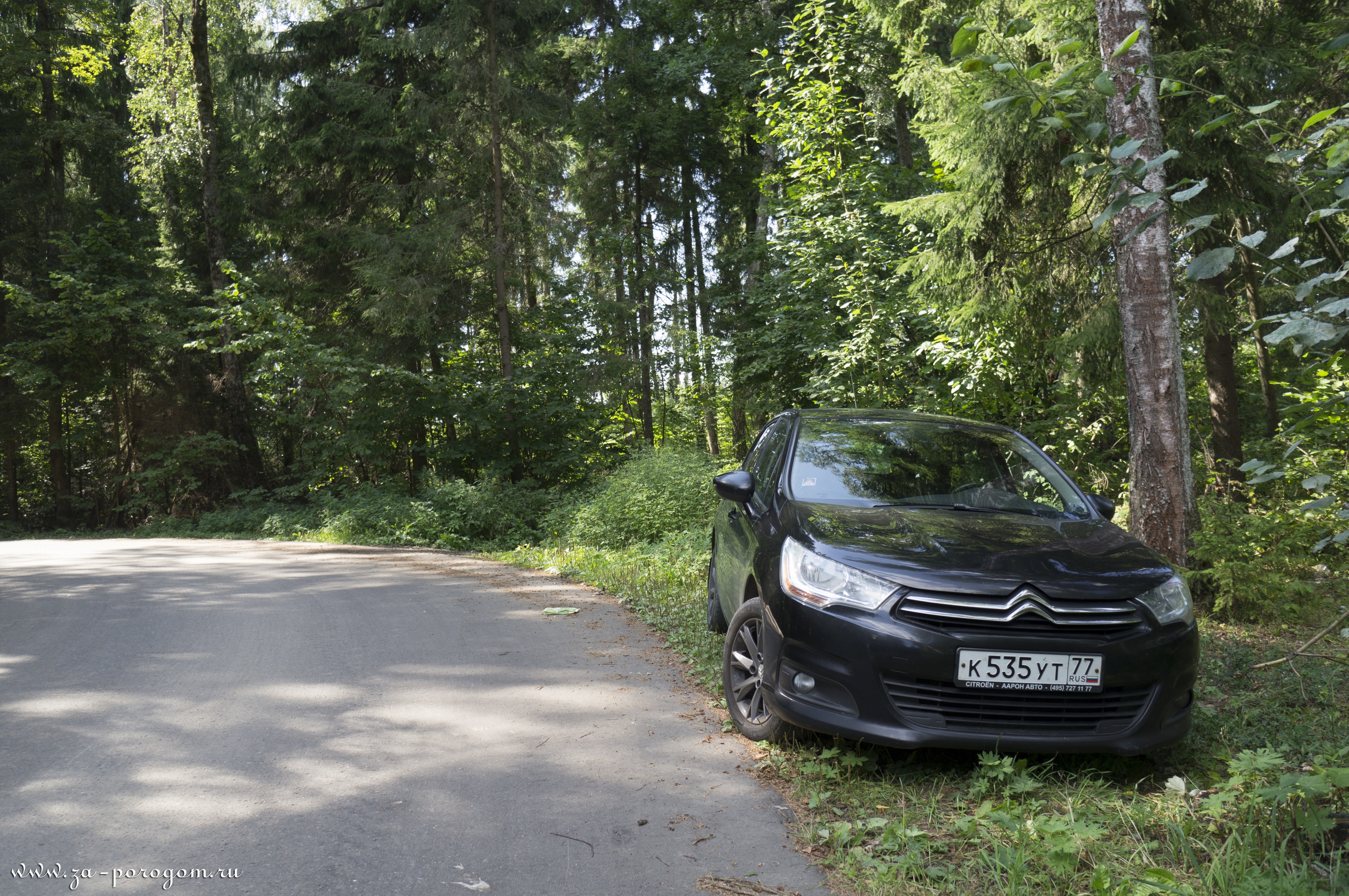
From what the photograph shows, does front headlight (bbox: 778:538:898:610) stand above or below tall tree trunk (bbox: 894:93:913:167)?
below

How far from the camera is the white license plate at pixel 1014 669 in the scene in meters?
3.58

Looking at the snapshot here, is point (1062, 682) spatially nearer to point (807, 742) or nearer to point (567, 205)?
point (807, 742)

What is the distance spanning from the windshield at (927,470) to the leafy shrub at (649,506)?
6.45 metres

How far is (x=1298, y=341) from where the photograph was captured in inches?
94.3

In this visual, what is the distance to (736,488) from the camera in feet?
17.0

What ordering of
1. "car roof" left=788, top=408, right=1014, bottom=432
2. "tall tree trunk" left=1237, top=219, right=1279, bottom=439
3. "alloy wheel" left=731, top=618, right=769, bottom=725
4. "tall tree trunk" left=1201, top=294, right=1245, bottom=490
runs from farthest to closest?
"tall tree trunk" left=1201, top=294, right=1245, bottom=490
"tall tree trunk" left=1237, top=219, right=1279, bottom=439
"car roof" left=788, top=408, right=1014, bottom=432
"alloy wheel" left=731, top=618, right=769, bottom=725

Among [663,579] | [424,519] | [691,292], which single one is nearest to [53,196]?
[424,519]

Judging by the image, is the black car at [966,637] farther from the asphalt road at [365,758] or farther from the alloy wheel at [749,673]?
the asphalt road at [365,758]

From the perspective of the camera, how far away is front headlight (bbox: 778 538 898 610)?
3.74m

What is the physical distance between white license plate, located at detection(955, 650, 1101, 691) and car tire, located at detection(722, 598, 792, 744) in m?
0.99

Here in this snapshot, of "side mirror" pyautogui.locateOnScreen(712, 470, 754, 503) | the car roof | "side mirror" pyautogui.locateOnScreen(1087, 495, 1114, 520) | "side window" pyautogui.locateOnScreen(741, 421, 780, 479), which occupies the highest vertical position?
the car roof

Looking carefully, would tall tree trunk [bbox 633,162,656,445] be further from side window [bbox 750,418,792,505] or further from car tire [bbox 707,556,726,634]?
side window [bbox 750,418,792,505]

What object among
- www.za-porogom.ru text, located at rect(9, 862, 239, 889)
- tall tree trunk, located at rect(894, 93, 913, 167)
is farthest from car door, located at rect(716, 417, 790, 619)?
tall tree trunk, located at rect(894, 93, 913, 167)

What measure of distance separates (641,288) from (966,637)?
21.8 m
